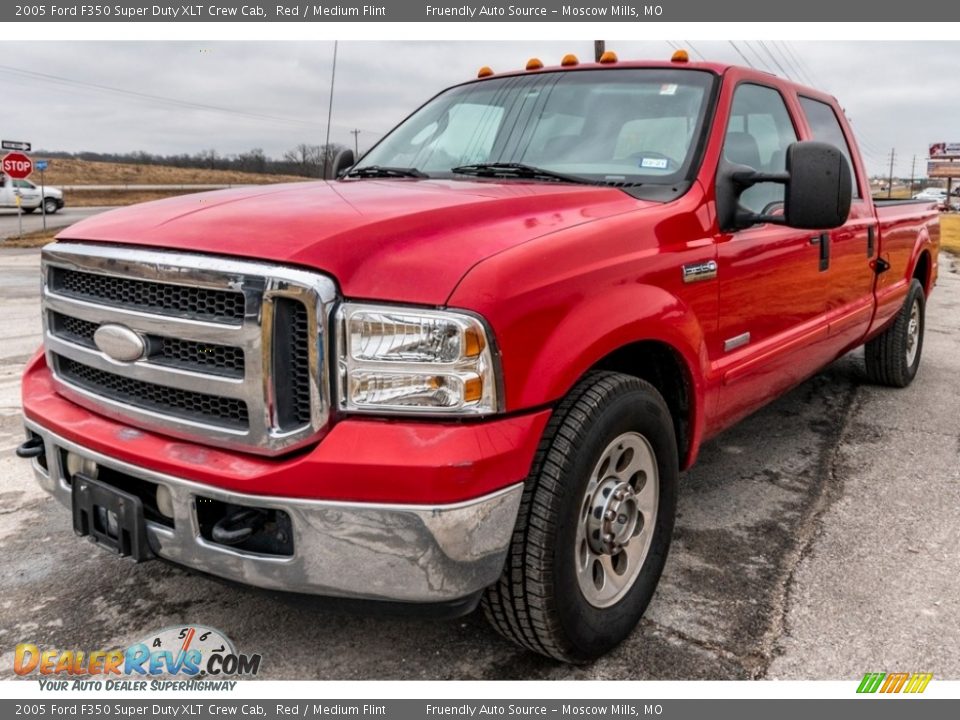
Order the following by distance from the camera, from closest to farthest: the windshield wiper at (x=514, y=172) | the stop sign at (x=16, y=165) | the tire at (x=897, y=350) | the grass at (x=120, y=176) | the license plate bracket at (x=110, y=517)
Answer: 1. the license plate bracket at (x=110, y=517)
2. the windshield wiper at (x=514, y=172)
3. the tire at (x=897, y=350)
4. the stop sign at (x=16, y=165)
5. the grass at (x=120, y=176)

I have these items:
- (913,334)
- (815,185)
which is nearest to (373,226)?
(815,185)

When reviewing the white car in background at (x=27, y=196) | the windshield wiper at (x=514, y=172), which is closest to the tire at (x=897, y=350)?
the windshield wiper at (x=514, y=172)

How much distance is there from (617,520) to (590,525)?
0.35ft

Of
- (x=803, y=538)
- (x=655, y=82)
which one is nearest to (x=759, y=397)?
(x=803, y=538)

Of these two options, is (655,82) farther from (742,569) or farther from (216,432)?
(216,432)

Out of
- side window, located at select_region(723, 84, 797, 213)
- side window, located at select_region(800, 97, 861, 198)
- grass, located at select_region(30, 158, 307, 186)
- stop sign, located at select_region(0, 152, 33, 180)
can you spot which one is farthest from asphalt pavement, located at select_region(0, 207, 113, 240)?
grass, located at select_region(30, 158, 307, 186)

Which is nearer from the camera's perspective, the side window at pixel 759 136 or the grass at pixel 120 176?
the side window at pixel 759 136

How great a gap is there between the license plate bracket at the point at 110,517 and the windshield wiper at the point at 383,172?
1668 mm

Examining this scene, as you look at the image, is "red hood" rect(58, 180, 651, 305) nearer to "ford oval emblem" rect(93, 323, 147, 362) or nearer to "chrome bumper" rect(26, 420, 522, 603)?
"ford oval emblem" rect(93, 323, 147, 362)

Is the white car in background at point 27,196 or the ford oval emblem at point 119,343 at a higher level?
the white car in background at point 27,196

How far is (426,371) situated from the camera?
1.89 meters

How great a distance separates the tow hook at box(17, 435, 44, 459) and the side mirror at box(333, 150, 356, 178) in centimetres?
205

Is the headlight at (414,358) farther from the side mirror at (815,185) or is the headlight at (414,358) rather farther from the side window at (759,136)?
the side window at (759,136)

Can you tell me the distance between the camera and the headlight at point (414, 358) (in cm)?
188
